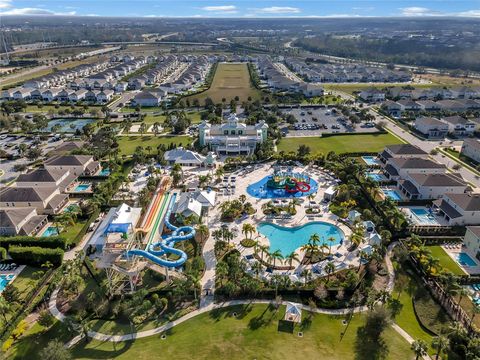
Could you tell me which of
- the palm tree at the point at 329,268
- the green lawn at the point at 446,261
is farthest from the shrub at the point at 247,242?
the green lawn at the point at 446,261

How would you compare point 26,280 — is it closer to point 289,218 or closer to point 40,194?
point 40,194

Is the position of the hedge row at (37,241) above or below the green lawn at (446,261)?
above

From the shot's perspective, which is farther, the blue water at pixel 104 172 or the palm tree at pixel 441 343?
the blue water at pixel 104 172

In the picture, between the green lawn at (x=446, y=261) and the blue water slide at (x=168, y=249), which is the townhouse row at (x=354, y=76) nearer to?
the green lawn at (x=446, y=261)

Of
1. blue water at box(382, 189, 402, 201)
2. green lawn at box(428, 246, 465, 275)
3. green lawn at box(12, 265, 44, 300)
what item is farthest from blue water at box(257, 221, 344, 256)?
green lawn at box(12, 265, 44, 300)

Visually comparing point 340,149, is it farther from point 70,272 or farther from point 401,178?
point 70,272

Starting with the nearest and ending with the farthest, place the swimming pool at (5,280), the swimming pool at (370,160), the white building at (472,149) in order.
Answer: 1. the swimming pool at (5,280)
2. the swimming pool at (370,160)
3. the white building at (472,149)

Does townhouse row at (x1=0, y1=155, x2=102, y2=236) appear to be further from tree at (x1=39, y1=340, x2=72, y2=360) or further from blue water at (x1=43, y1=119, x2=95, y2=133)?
blue water at (x1=43, y1=119, x2=95, y2=133)
